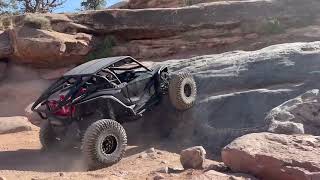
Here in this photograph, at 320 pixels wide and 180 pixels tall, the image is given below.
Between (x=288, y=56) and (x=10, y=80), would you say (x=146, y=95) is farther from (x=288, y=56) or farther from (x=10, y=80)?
(x=10, y=80)

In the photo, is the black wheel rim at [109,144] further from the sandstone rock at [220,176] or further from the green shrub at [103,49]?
the green shrub at [103,49]

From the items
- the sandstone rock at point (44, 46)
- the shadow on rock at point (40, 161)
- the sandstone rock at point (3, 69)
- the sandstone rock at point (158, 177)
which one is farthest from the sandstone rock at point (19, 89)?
the sandstone rock at point (158, 177)

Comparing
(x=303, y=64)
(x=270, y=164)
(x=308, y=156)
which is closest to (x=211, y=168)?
(x=270, y=164)

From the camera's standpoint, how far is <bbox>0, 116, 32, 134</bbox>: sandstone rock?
11.6m

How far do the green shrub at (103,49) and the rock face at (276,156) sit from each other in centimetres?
1033

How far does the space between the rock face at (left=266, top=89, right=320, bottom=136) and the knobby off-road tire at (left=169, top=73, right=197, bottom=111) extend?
183cm

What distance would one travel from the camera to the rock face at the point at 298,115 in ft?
22.0

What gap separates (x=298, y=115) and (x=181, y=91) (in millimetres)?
2346

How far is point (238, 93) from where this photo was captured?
27.6ft

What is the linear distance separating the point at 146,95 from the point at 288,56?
9.53 feet

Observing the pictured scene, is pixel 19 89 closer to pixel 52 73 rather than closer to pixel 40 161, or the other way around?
pixel 52 73

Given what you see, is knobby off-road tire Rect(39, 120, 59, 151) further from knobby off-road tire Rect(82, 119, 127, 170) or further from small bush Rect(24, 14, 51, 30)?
small bush Rect(24, 14, 51, 30)

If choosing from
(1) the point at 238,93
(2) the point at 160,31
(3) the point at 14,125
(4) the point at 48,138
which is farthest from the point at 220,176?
(2) the point at 160,31

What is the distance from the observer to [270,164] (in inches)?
199
